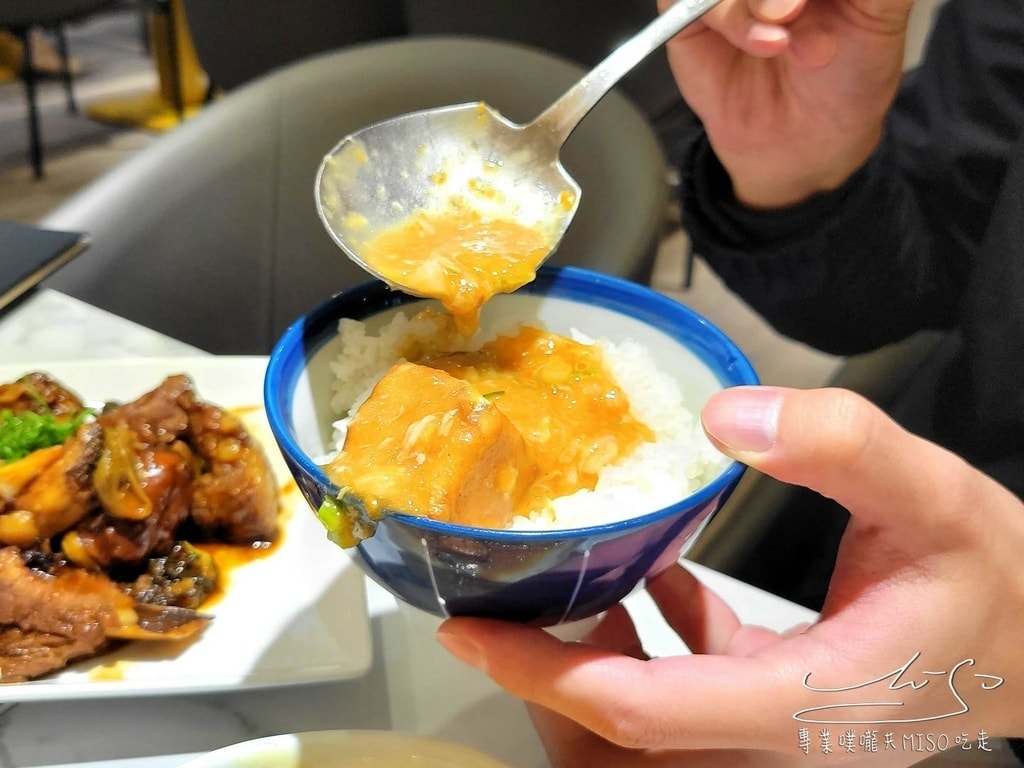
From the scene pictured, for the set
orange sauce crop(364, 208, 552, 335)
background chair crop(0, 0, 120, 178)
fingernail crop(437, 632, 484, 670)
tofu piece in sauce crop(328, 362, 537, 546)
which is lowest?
background chair crop(0, 0, 120, 178)

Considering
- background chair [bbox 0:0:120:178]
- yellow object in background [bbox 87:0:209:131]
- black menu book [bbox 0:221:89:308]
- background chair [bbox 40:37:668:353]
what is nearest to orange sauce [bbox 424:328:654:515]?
background chair [bbox 40:37:668:353]

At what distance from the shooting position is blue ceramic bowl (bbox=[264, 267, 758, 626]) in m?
0.63

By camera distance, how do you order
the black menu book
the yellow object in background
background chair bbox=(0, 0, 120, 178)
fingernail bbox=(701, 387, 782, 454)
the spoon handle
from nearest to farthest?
fingernail bbox=(701, 387, 782, 454) → the spoon handle → the black menu book → background chair bbox=(0, 0, 120, 178) → the yellow object in background

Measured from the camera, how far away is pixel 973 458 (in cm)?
129

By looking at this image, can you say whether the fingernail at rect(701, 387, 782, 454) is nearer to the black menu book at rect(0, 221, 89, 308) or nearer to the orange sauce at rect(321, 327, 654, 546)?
the orange sauce at rect(321, 327, 654, 546)

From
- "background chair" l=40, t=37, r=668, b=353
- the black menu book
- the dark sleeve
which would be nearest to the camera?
the dark sleeve

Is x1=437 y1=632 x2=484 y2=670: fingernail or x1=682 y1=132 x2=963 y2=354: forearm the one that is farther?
x1=682 y1=132 x2=963 y2=354: forearm

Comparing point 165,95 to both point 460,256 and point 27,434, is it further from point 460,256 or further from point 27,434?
point 460,256

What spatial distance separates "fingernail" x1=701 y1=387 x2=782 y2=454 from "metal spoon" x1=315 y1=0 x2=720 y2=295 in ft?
1.20

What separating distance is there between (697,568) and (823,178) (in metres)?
0.67

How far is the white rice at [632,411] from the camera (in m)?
0.77

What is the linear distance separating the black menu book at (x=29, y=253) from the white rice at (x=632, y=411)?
0.91 meters

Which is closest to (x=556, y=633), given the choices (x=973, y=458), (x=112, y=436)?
(x=112, y=436)

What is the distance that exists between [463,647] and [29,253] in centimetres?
124
